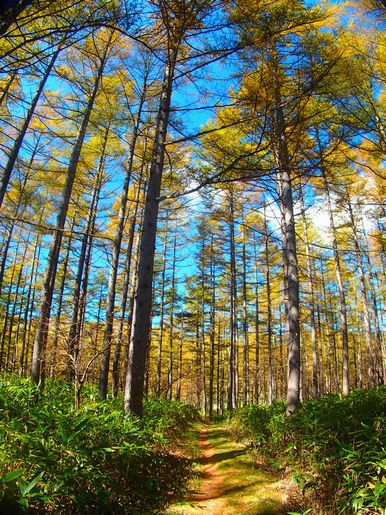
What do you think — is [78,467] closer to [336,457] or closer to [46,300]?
[336,457]

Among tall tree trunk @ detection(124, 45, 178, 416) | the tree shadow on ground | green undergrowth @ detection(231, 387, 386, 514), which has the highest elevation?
tall tree trunk @ detection(124, 45, 178, 416)

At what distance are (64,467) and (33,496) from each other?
21.1 inches

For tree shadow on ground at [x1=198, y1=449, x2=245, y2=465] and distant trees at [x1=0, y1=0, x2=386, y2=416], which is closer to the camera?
distant trees at [x1=0, y1=0, x2=386, y2=416]

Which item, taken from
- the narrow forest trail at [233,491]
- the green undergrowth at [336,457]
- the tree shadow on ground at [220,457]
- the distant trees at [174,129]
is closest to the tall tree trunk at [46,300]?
the distant trees at [174,129]

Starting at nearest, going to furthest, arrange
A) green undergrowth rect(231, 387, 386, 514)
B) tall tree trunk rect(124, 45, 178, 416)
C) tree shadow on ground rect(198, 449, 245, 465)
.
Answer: green undergrowth rect(231, 387, 386, 514), tall tree trunk rect(124, 45, 178, 416), tree shadow on ground rect(198, 449, 245, 465)

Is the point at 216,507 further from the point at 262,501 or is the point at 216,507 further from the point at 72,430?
the point at 72,430

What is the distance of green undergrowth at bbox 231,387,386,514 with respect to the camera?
281 centimetres

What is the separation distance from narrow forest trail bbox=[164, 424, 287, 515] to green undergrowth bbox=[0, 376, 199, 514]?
0.30 m

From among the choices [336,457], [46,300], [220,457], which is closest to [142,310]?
[46,300]

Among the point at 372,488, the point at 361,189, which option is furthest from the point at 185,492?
the point at 361,189

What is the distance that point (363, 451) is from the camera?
10.9 feet

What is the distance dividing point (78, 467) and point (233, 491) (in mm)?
2550

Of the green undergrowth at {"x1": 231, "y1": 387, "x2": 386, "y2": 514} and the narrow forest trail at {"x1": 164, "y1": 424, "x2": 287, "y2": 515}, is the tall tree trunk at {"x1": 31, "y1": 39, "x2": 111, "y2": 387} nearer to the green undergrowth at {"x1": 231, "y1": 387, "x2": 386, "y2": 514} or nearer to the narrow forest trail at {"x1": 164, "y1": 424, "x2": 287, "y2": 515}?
the narrow forest trail at {"x1": 164, "y1": 424, "x2": 287, "y2": 515}

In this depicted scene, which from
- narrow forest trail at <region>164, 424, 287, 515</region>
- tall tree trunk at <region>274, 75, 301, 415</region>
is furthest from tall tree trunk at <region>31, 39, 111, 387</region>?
tall tree trunk at <region>274, 75, 301, 415</region>
